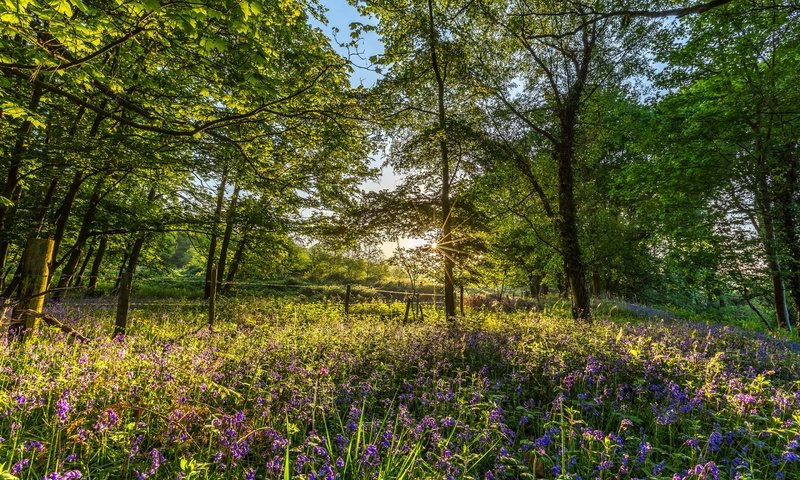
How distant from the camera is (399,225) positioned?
549 inches

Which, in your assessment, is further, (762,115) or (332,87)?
(762,115)

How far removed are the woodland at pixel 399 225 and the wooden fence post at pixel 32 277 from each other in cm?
4

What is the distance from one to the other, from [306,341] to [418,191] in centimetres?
855

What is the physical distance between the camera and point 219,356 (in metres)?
5.00

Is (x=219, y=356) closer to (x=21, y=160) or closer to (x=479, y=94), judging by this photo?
(x=21, y=160)

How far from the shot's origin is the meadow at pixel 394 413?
100 inches

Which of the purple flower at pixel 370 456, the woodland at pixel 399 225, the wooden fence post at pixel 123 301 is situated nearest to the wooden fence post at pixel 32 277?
the woodland at pixel 399 225

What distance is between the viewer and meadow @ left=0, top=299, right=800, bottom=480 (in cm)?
255

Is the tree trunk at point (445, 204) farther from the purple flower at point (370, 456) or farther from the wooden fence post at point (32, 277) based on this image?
the wooden fence post at point (32, 277)

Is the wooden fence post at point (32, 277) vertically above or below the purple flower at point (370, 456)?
above

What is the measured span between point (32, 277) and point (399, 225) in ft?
34.0

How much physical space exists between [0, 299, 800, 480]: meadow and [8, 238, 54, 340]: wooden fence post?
0.41m

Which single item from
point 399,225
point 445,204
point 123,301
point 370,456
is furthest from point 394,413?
point 399,225

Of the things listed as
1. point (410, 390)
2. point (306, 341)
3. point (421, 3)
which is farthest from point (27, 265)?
point (421, 3)
